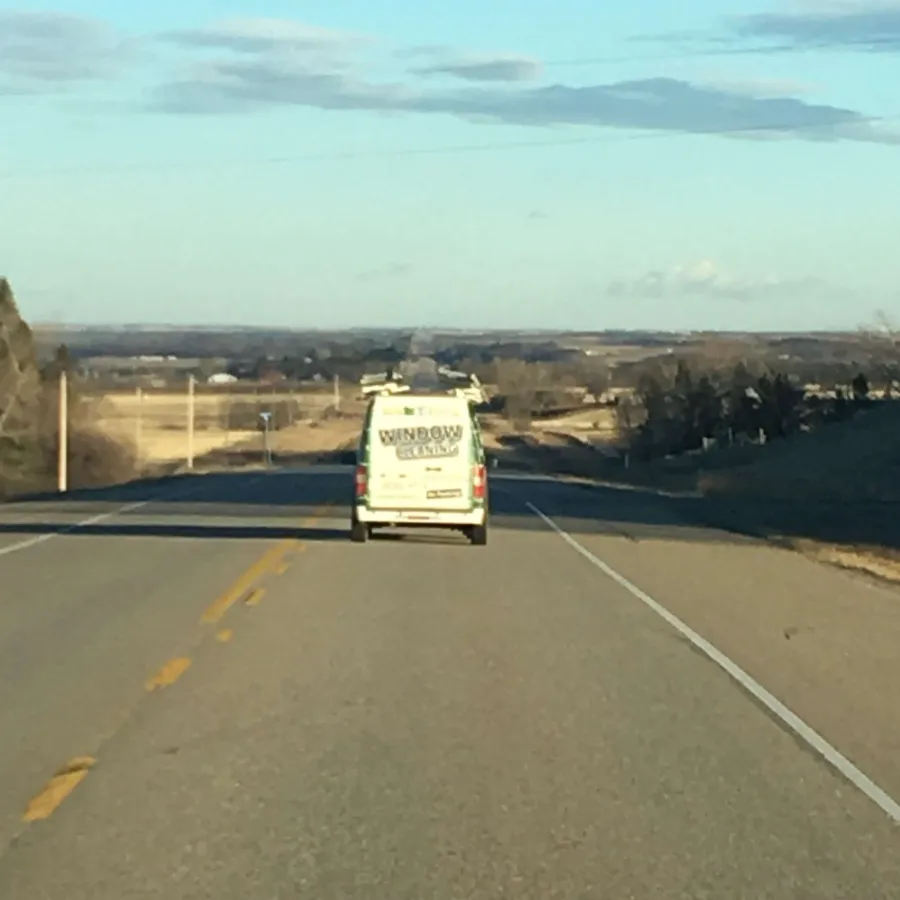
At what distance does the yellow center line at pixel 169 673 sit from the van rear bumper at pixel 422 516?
13.3 m

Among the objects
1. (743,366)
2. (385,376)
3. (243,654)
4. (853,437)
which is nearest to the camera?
(243,654)

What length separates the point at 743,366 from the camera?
10931 cm

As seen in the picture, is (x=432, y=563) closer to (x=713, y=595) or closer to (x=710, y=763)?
(x=713, y=595)

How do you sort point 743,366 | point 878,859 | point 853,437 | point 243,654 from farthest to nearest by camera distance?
1. point 743,366
2. point 853,437
3. point 243,654
4. point 878,859

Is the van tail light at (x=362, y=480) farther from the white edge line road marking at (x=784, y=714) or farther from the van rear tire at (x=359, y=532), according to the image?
the white edge line road marking at (x=784, y=714)

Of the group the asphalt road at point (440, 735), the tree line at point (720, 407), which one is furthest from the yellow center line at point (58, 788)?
the tree line at point (720, 407)

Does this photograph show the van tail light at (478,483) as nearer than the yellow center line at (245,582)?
No

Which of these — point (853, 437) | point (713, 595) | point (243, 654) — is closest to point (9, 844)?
point (243, 654)

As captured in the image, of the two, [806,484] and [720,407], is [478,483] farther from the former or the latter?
[720,407]

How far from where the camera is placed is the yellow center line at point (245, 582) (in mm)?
18141

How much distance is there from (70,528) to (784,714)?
21.8 metres

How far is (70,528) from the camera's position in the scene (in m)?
32.4

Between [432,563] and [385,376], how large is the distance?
5853 mm

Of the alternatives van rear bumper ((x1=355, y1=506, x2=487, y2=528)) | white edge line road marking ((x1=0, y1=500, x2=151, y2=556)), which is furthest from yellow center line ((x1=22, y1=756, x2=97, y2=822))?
van rear bumper ((x1=355, y1=506, x2=487, y2=528))
